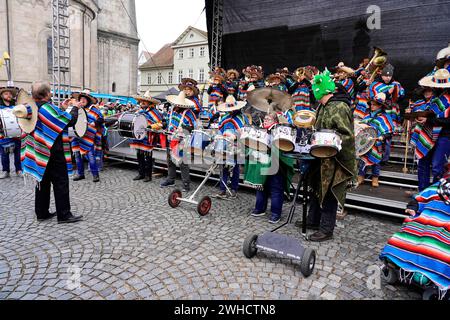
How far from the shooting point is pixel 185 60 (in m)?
45.0

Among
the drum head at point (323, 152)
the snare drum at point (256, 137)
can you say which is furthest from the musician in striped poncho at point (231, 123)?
the drum head at point (323, 152)

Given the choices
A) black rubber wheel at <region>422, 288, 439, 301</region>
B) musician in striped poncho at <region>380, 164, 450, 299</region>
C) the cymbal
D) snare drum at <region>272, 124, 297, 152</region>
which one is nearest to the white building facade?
the cymbal

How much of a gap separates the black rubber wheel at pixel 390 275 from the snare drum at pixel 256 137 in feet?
6.87

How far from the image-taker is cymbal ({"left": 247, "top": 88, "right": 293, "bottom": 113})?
474 centimetres

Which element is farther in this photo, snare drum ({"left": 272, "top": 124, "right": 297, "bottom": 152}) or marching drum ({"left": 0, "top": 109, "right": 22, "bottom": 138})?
marching drum ({"left": 0, "top": 109, "right": 22, "bottom": 138})

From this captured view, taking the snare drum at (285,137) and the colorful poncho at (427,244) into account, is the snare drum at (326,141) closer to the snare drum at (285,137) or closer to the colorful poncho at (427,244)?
the snare drum at (285,137)

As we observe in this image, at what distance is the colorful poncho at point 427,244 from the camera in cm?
266

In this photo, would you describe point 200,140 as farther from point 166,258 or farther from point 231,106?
point 166,258

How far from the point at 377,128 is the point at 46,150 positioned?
5892 mm

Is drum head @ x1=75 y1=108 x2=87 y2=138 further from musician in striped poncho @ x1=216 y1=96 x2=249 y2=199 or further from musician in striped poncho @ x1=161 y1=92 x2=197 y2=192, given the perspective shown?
musician in striped poncho @ x1=216 y1=96 x2=249 y2=199

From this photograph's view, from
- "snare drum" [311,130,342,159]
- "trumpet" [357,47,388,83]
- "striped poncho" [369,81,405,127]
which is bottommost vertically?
"snare drum" [311,130,342,159]

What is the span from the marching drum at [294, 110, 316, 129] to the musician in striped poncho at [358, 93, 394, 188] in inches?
92.9

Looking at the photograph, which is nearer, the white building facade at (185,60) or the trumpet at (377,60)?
the trumpet at (377,60)

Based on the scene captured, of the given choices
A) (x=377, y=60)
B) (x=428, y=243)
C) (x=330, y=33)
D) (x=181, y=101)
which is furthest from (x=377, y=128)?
(x=330, y=33)
